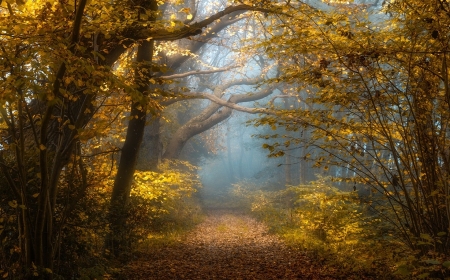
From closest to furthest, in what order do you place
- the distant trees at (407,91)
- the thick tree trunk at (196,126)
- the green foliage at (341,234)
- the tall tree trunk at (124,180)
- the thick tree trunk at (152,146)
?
the distant trees at (407,91)
the green foliage at (341,234)
the tall tree trunk at (124,180)
the thick tree trunk at (152,146)
the thick tree trunk at (196,126)

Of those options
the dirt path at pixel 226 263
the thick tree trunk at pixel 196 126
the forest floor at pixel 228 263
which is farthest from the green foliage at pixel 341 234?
the thick tree trunk at pixel 196 126

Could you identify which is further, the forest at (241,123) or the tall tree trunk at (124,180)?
the tall tree trunk at (124,180)

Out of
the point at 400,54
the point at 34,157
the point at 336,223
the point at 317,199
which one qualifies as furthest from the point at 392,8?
the point at 317,199

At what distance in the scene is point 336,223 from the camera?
9.79 meters

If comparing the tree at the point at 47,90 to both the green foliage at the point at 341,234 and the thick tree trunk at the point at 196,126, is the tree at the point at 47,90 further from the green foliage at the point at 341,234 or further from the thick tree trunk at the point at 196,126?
the thick tree trunk at the point at 196,126

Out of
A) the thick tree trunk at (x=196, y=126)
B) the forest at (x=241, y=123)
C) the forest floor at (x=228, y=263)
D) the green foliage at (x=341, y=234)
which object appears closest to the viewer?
the forest at (x=241, y=123)

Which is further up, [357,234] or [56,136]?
[56,136]

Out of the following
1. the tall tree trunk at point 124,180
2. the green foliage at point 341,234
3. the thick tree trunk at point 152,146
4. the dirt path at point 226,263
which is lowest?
the dirt path at point 226,263

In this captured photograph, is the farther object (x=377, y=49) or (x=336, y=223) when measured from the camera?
(x=336, y=223)

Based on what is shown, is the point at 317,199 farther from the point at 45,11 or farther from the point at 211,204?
the point at 211,204

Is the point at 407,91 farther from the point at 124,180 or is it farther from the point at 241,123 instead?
the point at 124,180

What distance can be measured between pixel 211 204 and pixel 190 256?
25.3 metres

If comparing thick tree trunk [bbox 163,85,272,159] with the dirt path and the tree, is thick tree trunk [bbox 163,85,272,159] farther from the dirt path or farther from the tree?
the tree

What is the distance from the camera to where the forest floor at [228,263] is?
7.00m
